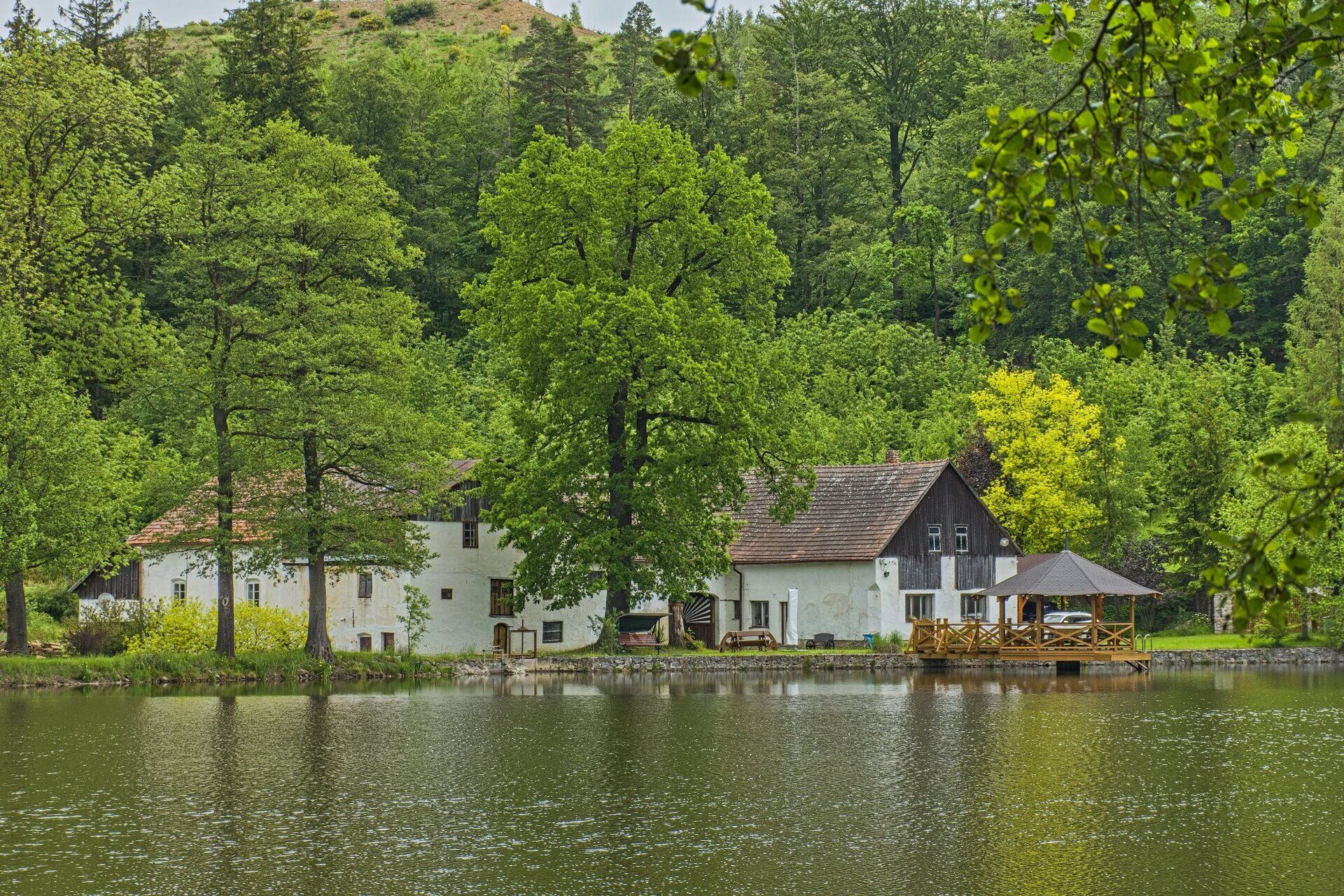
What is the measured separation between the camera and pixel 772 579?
55.8 metres

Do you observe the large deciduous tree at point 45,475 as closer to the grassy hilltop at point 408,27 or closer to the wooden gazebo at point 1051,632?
the wooden gazebo at point 1051,632

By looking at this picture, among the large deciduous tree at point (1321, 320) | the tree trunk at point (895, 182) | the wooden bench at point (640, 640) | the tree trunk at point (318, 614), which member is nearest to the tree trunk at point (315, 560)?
the tree trunk at point (318, 614)

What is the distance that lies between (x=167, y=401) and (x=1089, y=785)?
92.2 ft

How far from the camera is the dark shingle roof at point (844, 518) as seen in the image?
5450 cm

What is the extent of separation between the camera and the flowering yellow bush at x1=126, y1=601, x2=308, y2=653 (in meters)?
43.1

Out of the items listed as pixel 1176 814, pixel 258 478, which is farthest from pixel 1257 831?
pixel 258 478

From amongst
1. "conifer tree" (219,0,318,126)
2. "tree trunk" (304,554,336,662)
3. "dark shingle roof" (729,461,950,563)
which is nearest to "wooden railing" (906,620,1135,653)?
"dark shingle roof" (729,461,950,563)

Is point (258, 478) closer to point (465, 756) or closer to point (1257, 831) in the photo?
point (465, 756)

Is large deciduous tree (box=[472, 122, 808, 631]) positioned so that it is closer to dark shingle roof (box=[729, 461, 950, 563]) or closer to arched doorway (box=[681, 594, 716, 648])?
dark shingle roof (box=[729, 461, 950, 563])

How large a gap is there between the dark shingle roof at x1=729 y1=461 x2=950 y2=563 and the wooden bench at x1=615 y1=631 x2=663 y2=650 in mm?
5892

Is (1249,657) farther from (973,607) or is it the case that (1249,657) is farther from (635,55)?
(635,55)

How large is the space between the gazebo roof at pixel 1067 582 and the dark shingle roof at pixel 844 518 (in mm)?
6331

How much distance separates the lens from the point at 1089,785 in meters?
21.0

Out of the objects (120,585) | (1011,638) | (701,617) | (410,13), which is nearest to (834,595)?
(701,617)
